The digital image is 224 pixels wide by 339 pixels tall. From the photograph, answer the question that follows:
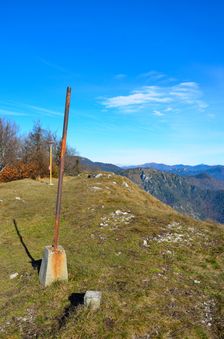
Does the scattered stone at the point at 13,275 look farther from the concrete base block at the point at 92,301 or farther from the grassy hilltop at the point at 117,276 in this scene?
the concrete base block at the point at 92,301

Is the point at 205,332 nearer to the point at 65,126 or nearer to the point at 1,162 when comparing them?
the point at 65,126

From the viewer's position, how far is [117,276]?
31.2 ft

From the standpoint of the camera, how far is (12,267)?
35.5 feet

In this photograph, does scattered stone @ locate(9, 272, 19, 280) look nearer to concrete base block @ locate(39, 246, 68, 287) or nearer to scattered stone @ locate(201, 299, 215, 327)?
concrete base block @ locate(39, 246, 68, 287)

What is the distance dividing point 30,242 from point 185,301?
306 inches

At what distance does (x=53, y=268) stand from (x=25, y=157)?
168ft

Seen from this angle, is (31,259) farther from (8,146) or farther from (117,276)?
(8,146)

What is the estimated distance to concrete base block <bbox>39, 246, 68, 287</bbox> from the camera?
30.1 feet

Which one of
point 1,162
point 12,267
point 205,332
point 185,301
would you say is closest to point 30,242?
point 12,267

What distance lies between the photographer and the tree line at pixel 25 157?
43531mm

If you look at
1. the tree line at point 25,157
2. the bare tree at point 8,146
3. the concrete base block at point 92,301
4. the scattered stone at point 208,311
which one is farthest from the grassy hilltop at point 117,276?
the bare tree at point 8,146

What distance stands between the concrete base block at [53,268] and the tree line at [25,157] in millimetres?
19330

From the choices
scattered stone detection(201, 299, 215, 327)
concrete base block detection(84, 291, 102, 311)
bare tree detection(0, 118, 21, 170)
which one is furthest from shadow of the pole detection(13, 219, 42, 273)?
bare tree detection(0, 118, 21, 170)

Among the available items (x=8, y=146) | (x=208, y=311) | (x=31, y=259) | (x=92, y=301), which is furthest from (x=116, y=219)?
(x=8, y=146)
